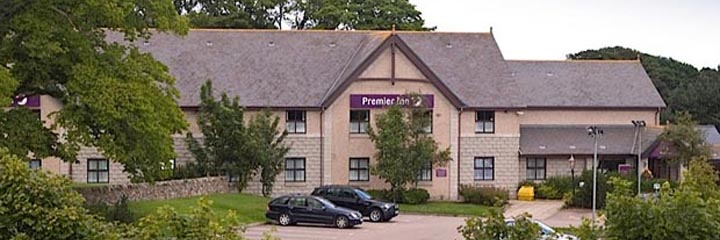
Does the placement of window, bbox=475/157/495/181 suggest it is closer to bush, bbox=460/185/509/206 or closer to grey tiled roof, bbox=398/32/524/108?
bush, bbox=460/185/509/206

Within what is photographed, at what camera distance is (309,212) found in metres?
39.5

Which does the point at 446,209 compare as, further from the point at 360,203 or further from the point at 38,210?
the point at 38,210

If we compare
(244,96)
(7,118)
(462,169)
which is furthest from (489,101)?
(7,118)

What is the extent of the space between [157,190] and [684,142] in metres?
25.7

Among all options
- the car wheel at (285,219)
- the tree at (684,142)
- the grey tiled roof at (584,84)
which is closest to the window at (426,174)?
the grey tiled roof at (584,84)

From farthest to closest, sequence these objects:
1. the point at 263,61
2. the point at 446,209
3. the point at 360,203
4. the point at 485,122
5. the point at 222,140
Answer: the point at 263,61
the point at 485,122
the point at 446,209
the point at 222,140
the point at 360,203

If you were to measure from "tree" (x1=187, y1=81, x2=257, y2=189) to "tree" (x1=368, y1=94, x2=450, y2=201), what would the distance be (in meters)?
6.04

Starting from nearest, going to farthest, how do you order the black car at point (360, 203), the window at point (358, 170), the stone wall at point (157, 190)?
the stone wall at point (157, 190), the black car at point (360, 203), the window at point (358, 170)

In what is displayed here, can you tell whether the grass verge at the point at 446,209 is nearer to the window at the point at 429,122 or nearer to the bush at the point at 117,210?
the window at the point at 429,122

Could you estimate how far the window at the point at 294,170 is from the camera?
52906 mm

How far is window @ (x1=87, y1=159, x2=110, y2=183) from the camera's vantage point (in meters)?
51.5

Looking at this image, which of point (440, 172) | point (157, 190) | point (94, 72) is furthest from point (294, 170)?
point (94, 72)

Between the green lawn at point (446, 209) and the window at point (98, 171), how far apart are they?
13.7 metres

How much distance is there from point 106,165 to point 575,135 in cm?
2309
